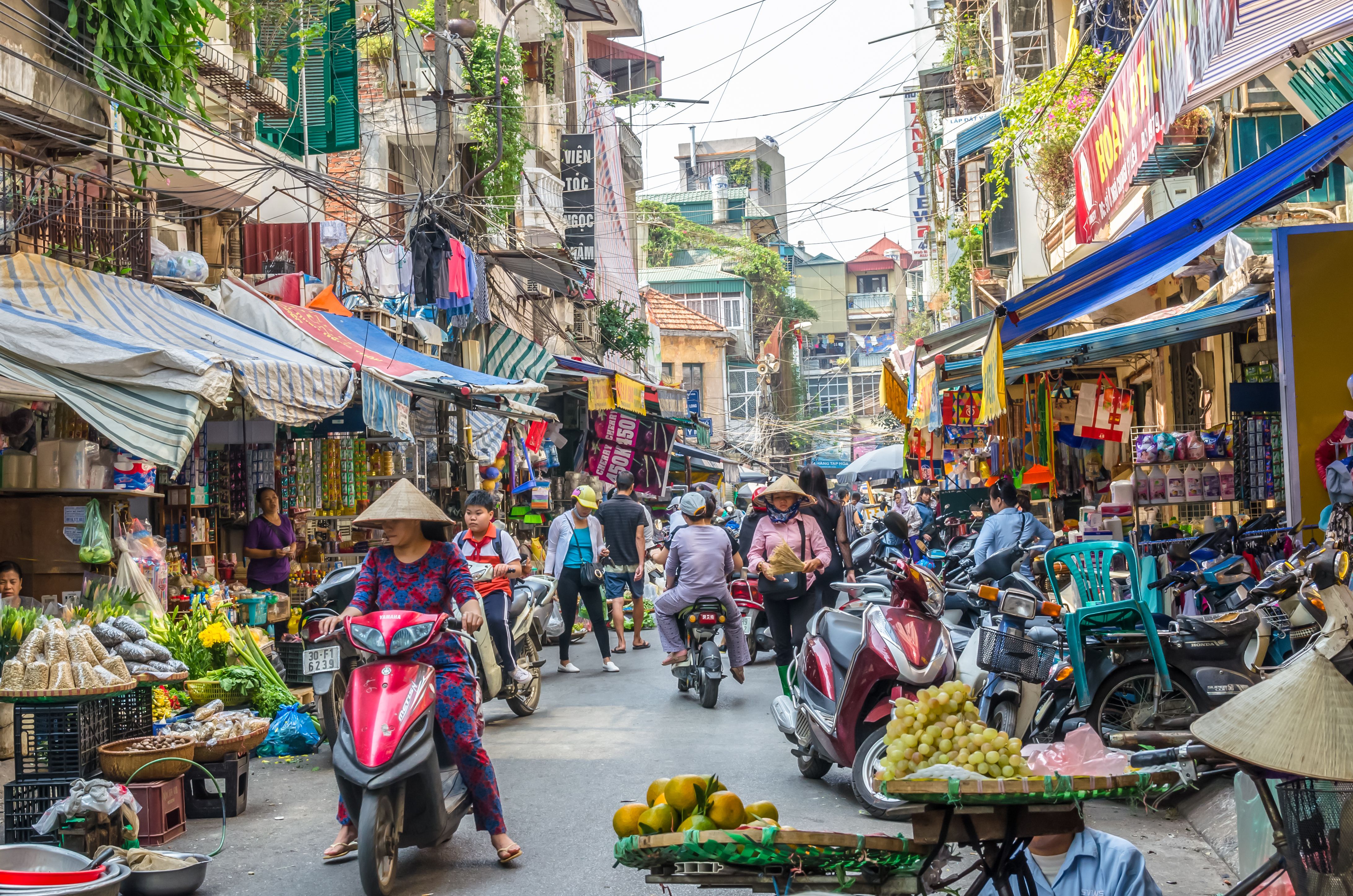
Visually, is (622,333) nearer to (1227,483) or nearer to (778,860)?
(1227,483)

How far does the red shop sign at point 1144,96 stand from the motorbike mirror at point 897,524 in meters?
2.43

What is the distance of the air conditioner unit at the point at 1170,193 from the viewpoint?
13.1m

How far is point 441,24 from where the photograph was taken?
1881 cm

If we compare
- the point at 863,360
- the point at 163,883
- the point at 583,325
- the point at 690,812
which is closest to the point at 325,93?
the point at 163,883

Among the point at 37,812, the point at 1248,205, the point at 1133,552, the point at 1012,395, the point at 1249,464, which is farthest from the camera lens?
the point at 1012,395

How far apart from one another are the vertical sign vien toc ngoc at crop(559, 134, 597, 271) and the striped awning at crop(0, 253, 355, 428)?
12460 mm

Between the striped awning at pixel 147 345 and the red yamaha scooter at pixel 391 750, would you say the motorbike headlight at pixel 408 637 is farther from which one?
the striped awning at pixel 147 345

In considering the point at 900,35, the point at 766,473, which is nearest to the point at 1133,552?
the point at 900,35

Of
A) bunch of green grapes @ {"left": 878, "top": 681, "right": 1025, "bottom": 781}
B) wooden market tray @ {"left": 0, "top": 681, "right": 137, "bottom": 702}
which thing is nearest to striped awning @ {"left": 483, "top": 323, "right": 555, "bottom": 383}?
wooden market tray @ {"left": 0, "top": 681, "right": 137, "bottom": 702}

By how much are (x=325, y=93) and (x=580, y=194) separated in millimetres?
8681

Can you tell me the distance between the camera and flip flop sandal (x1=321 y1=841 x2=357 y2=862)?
605 cm

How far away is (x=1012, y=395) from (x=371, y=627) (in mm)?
12704

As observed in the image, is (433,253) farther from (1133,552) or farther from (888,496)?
(888,496)

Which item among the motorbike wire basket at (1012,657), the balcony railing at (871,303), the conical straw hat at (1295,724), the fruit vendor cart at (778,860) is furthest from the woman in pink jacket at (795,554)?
the balcony railing at (871,303)
